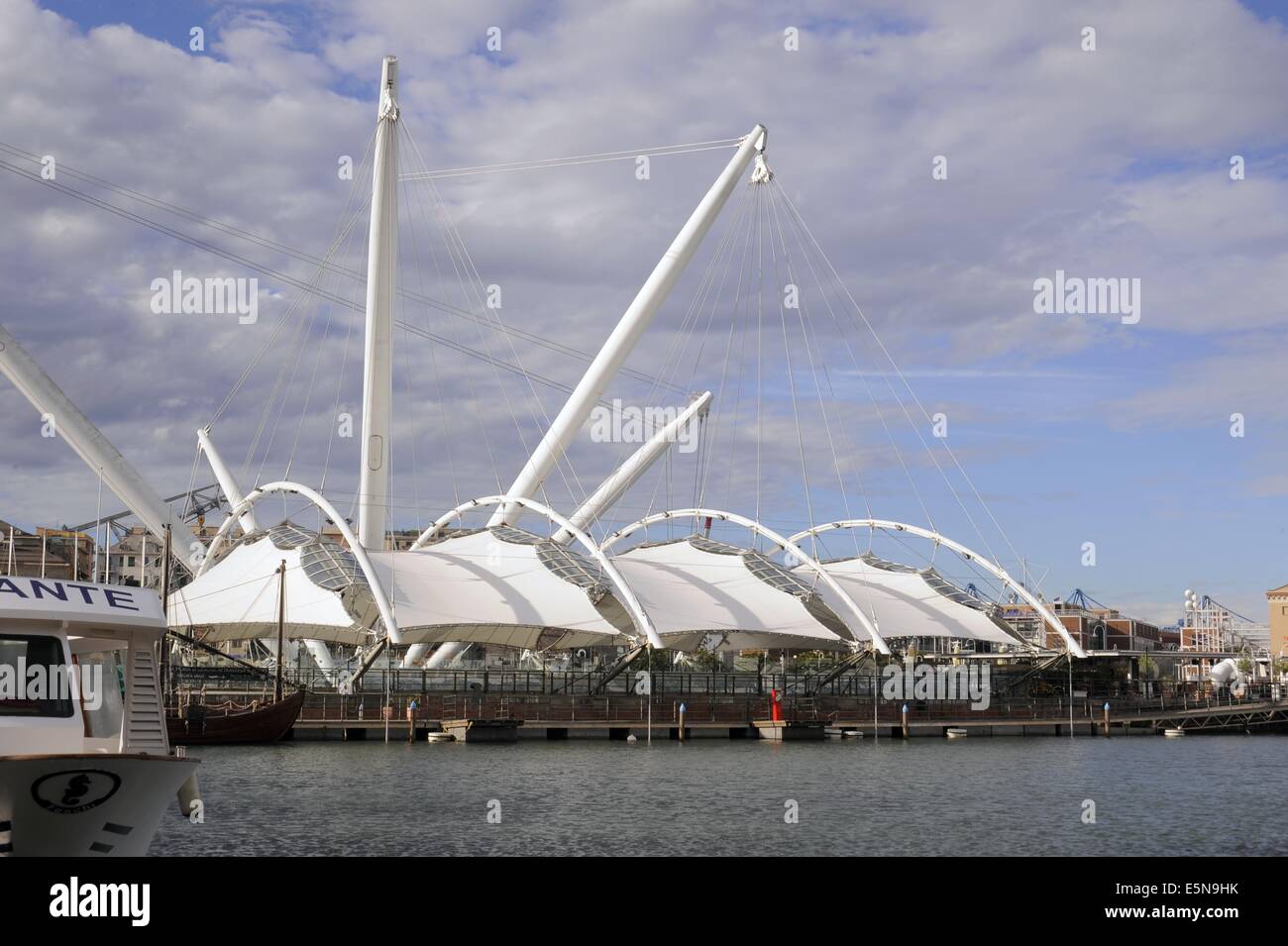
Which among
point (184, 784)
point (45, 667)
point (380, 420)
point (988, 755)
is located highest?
point (380, 420)

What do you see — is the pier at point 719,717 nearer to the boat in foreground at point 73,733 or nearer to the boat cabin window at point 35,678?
the boat in foreground at point 73,733

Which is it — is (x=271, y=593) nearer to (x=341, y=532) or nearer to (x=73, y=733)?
(x=341, y=532)

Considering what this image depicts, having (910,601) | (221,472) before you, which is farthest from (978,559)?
(221,472)

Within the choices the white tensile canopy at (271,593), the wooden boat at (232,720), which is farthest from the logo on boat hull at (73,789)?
the white tensile canopy at (271,593)

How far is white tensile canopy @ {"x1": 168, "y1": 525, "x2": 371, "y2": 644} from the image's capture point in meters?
73.0

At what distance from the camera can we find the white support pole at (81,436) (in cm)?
7119

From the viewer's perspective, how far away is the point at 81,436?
245 feet

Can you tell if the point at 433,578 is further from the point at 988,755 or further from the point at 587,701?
the point at 988,755

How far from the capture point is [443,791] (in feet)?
133

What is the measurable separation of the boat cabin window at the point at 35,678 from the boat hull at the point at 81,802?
927mm

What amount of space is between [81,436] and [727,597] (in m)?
37.7

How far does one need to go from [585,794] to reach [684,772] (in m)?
8.97
